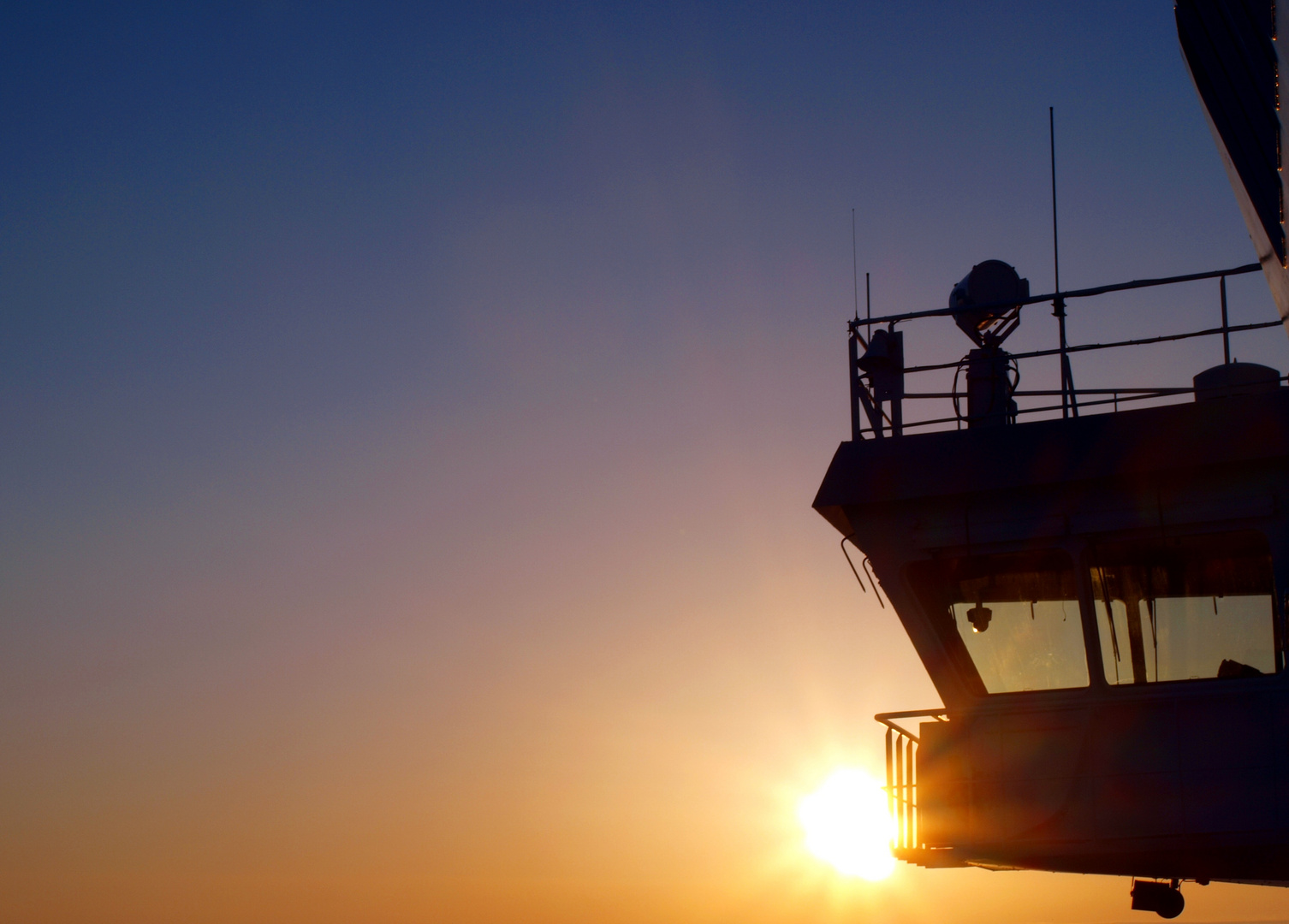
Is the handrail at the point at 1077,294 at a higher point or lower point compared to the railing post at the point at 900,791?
higher

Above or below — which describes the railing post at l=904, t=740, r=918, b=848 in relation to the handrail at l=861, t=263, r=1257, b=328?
below

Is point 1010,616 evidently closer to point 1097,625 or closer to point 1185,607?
point 1097,625

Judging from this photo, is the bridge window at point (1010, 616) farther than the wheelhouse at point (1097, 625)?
Yes

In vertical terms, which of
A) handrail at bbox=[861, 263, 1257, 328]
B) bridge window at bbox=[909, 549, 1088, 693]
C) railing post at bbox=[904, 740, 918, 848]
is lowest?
railing post at bbox=[904, 740, 918, 848]

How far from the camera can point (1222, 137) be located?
649 inches

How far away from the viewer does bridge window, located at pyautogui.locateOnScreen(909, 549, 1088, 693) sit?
13.2m

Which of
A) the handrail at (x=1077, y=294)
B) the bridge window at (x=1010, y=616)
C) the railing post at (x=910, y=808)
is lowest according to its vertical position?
the railing post at (x=910, y=808)

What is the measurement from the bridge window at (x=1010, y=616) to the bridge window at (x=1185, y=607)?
1.18 ft

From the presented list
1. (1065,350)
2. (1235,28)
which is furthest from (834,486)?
(1235,28)

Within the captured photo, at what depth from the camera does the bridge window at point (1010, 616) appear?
43.2 ft

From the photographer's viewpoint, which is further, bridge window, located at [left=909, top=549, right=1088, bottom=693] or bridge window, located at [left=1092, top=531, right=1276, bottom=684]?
bridge window, located at [left=909, top=549, right=1088, bottom=693]

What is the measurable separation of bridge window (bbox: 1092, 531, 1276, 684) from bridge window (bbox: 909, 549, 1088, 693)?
0.36 metres

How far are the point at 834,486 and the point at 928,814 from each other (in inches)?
140

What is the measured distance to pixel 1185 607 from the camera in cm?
1284
